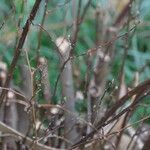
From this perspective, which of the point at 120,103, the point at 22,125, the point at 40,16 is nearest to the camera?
the point at 120,103

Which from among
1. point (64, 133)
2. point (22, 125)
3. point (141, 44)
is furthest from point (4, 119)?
point (141, 44)

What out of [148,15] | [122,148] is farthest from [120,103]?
[148,15]

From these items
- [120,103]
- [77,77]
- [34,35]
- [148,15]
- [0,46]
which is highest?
[148,15]

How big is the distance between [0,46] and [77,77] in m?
0.53

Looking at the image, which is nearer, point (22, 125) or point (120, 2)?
point (22, 125)

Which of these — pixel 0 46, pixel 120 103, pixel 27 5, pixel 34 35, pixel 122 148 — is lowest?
pixel 120 103

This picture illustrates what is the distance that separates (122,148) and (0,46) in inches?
39.5

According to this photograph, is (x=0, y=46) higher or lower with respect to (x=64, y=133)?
higher

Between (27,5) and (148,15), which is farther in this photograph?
(148,15)

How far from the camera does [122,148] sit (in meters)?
1.95

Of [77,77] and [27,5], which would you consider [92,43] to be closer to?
[77,77]

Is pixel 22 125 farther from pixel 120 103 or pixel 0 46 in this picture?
pixel 0 46

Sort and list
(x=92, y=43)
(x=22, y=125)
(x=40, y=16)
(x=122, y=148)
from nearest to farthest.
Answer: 1. (x=40, y=16)
2. (x=22, y=125)
3. (x=122, y=148)
4. (x=92, y=43)

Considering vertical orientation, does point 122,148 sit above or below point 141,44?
below
